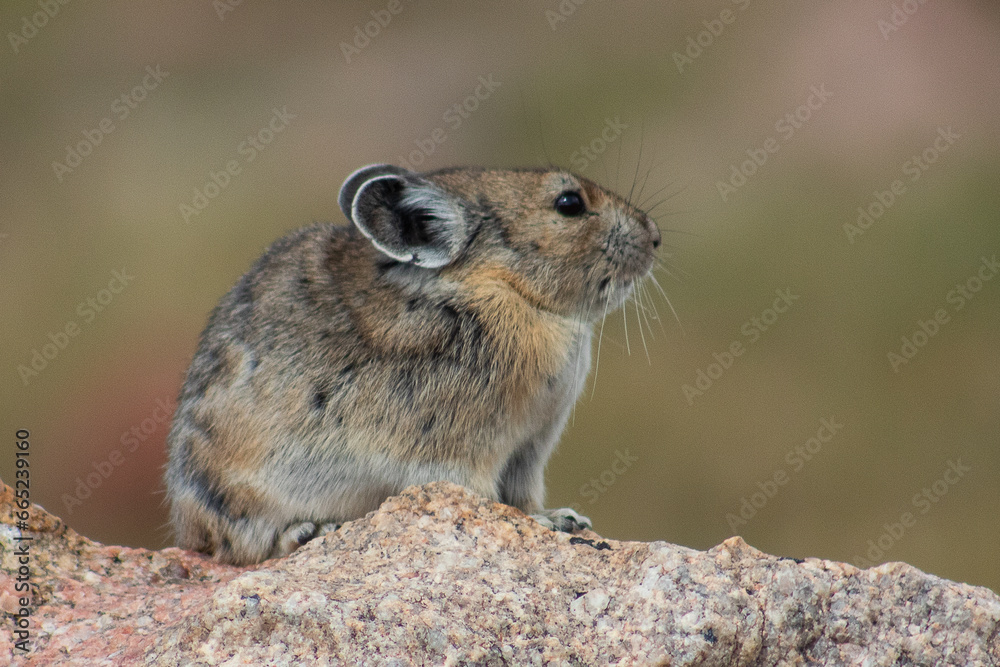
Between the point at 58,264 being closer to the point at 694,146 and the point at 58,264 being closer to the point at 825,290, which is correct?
the point at 694,146

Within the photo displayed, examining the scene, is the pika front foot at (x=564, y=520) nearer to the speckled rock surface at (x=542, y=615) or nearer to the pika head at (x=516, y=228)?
the speckled rock surface at (x=542, y=615)

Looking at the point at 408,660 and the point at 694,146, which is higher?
the point at 694,146

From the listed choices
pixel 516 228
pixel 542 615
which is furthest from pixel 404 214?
pixel 542 615

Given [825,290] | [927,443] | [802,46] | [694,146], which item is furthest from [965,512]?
[802,46]

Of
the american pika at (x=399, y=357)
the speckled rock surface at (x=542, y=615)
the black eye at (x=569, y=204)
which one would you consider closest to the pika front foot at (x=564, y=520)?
the american pika at (x=399, y=357)

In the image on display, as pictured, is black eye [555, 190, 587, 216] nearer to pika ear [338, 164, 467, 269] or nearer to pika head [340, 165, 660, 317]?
pika head [340, 165, 660, 317]

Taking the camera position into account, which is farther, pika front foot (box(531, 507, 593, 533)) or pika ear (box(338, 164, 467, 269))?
pika ear (box(338, 164, 467, 269))

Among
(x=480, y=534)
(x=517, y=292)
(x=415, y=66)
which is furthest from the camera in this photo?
(x=415, y=66)

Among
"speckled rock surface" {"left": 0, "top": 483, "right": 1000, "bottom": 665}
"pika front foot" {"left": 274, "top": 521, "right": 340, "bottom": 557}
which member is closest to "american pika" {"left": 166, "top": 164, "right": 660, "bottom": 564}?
"pika front foot" {"left": 274, "top": 521, "right": 340, "bottom": 557}
